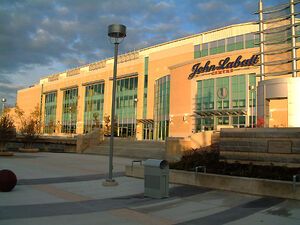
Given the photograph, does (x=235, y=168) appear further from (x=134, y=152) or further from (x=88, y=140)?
(x=88, y=140)

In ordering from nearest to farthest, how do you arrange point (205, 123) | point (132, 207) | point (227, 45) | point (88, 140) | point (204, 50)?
1. point (132, 207)
2. point (88, 140)
3. point (205, 123)
4. point (227, 45)
5. point (204, 50)

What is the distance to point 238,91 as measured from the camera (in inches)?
1455

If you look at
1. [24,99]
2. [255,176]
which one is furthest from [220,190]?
[24,99]

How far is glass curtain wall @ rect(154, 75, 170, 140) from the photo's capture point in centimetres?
4691

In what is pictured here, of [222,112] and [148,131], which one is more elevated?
[222,112]

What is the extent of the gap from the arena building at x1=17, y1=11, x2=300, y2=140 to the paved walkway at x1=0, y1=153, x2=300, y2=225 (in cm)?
692

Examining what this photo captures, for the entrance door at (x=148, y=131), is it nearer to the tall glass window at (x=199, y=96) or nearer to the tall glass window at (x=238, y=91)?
the tall glass window at (x=199, y=96)

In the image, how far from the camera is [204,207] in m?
8.57

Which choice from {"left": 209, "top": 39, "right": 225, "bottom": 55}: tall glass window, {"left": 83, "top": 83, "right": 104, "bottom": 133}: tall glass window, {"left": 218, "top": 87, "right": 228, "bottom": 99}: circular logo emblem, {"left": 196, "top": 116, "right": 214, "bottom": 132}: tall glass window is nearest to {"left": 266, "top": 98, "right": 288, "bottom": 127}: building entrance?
{"left": 218, "top": 87, "right": 228, "bottom": 99}: circular logo emblem

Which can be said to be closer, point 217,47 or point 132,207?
point 132,207

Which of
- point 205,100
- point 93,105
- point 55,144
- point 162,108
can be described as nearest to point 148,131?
point 162,108

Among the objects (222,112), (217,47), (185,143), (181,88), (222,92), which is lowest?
(185,143)

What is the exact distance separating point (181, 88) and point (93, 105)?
35.3 meters

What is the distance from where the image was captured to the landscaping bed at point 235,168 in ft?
34.6
